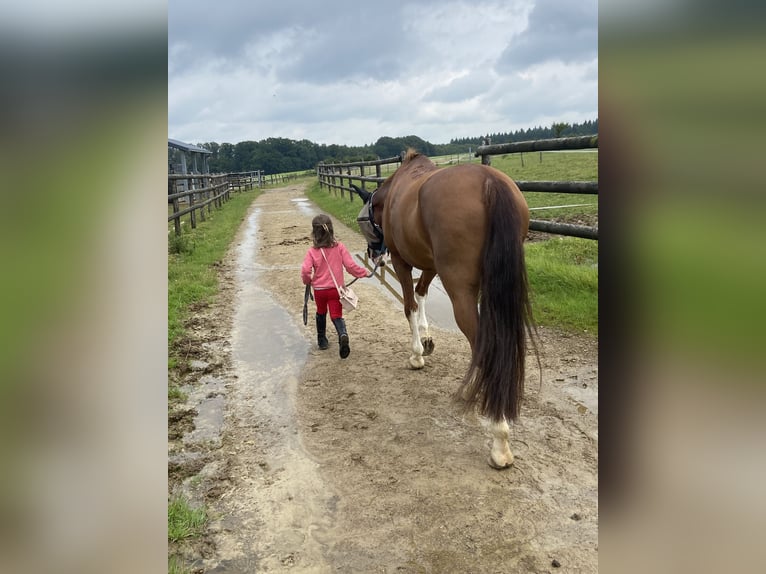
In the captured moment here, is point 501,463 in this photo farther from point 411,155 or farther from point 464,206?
point 411,155

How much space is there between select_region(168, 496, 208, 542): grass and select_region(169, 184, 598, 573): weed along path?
0.05 m

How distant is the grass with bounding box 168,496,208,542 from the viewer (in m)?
2.07

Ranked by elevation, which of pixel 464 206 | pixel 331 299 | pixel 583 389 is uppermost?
pixel 464 206

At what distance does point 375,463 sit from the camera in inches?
102

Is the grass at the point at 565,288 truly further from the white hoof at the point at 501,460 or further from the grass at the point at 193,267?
the grass at the point at 193,267

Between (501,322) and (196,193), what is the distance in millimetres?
13335

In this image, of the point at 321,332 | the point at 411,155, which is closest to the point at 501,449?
the point at 321,332
